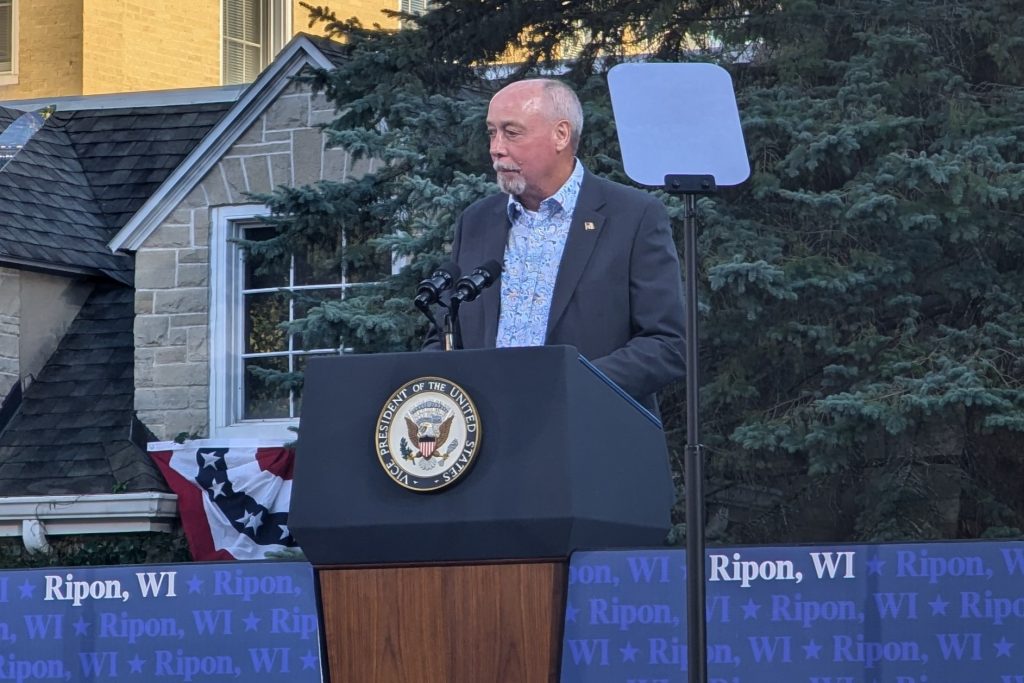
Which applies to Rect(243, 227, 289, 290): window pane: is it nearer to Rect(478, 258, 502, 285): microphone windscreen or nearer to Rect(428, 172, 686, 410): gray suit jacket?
Rect(428, 172, 686, 410): gray suit jacket

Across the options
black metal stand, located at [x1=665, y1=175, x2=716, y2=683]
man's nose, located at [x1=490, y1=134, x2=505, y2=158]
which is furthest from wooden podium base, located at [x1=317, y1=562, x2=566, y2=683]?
man's nose, located at [x1=490, y1=134, x2=505, y2=158]

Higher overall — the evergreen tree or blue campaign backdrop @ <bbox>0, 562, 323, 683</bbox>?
the evergreen tree

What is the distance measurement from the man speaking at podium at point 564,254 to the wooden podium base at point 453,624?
70 centimetres

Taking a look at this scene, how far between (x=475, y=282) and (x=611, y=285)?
403 millimetres

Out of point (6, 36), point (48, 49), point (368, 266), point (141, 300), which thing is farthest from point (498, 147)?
point (6, 36)

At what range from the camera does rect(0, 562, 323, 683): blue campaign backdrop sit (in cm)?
408

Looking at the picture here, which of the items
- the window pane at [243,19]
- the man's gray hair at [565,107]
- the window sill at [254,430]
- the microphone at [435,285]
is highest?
the window pane at [243,19]

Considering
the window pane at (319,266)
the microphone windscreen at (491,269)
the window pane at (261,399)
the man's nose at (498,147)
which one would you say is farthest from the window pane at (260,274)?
the microphone windscreen at (491,269)

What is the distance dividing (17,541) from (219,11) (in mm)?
11798

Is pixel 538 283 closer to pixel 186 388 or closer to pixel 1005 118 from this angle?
pixel 1005 118

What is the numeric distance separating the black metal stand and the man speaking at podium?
0.12 meters

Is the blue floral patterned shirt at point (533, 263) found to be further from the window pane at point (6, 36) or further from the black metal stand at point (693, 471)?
the window pane at point (6, 36)

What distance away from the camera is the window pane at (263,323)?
42.4ft

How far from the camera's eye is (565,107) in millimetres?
4293
